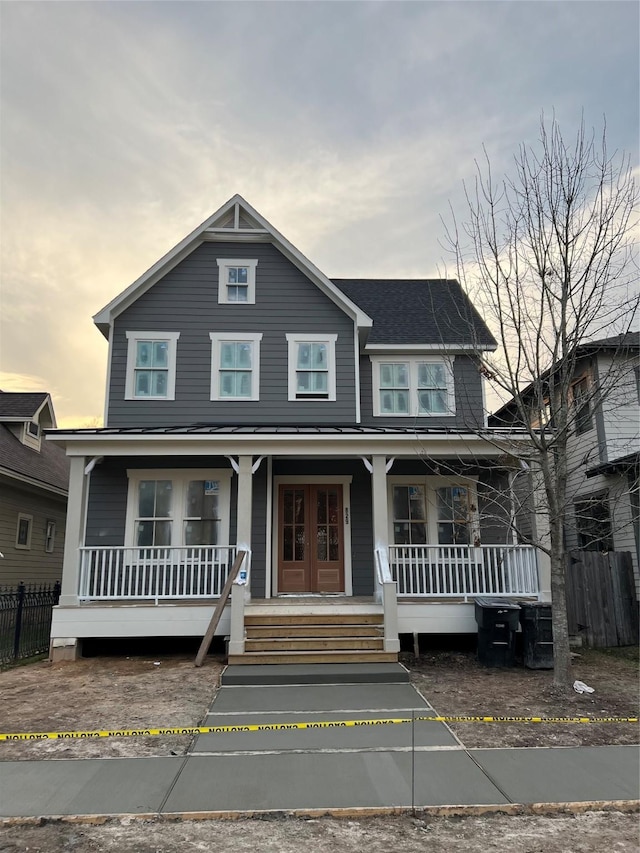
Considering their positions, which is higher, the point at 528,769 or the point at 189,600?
the point at 189,600

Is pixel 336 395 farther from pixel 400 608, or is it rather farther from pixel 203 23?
pixel 203 23

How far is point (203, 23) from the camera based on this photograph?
417 inches

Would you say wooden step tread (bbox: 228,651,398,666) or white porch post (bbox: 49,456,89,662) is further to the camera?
white porch post (bbox: 49,456,89,662)

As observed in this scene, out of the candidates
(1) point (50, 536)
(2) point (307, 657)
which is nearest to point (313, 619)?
(2) point (307, 657)

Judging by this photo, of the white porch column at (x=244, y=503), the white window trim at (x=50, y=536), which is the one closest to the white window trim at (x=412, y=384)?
the white porch column at (x=244, y=503)

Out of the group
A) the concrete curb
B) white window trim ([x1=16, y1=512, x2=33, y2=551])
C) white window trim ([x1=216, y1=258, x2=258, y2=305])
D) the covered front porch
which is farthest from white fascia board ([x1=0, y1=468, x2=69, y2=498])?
the concrete curb

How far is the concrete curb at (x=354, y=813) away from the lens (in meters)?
4.03

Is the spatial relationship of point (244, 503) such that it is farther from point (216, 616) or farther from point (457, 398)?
point (457, 398)

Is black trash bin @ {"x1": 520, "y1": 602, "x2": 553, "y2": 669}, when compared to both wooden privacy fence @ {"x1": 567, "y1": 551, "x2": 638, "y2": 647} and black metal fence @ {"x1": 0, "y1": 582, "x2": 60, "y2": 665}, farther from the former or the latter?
black metal fence @ {"x1": 0, "y1": 582, "x2": 60, "y2": 665}

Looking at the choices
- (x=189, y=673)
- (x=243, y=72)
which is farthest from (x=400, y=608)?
(x=243, y=72)

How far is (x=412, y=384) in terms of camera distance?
13484 millimetres

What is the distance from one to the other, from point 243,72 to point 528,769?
1221 cm

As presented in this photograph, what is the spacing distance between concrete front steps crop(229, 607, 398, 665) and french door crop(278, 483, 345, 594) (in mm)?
2430

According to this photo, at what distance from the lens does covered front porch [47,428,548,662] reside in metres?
9.75
